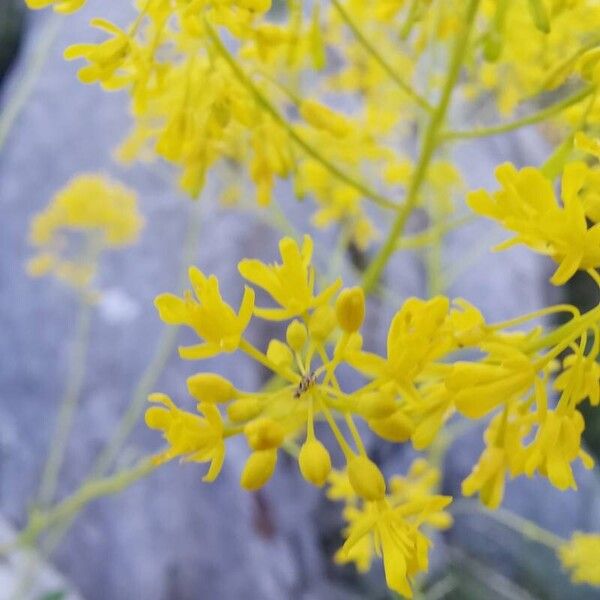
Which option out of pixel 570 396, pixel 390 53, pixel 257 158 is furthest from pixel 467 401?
pixel 390 53

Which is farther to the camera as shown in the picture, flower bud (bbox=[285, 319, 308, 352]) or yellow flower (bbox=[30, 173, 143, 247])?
yellow flower (bbox=[30, 173, 143, 247])

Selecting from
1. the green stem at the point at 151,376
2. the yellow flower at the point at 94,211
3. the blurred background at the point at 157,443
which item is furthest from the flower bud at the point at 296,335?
the blurred background at the point at 157,443

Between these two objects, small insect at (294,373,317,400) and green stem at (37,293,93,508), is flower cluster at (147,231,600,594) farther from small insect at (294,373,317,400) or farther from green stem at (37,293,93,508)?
green stem at (37,293,93,508)

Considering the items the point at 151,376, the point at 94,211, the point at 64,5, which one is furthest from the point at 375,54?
the point at 94,211

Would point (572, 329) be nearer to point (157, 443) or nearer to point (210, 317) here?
point (210, 317)

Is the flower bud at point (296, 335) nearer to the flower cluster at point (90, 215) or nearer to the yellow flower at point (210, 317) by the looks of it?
the yellow flower at point (210, 317)

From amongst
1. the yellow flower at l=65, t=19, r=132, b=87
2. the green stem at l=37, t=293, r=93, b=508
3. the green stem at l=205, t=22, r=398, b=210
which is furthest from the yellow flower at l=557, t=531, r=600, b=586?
the green stem at l=37, t=293, r=93, b=508

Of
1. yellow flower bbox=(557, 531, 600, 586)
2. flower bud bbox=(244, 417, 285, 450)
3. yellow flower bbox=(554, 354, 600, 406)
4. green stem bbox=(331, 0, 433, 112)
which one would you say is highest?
green stem bbox=(331, 0, 433, 112)
